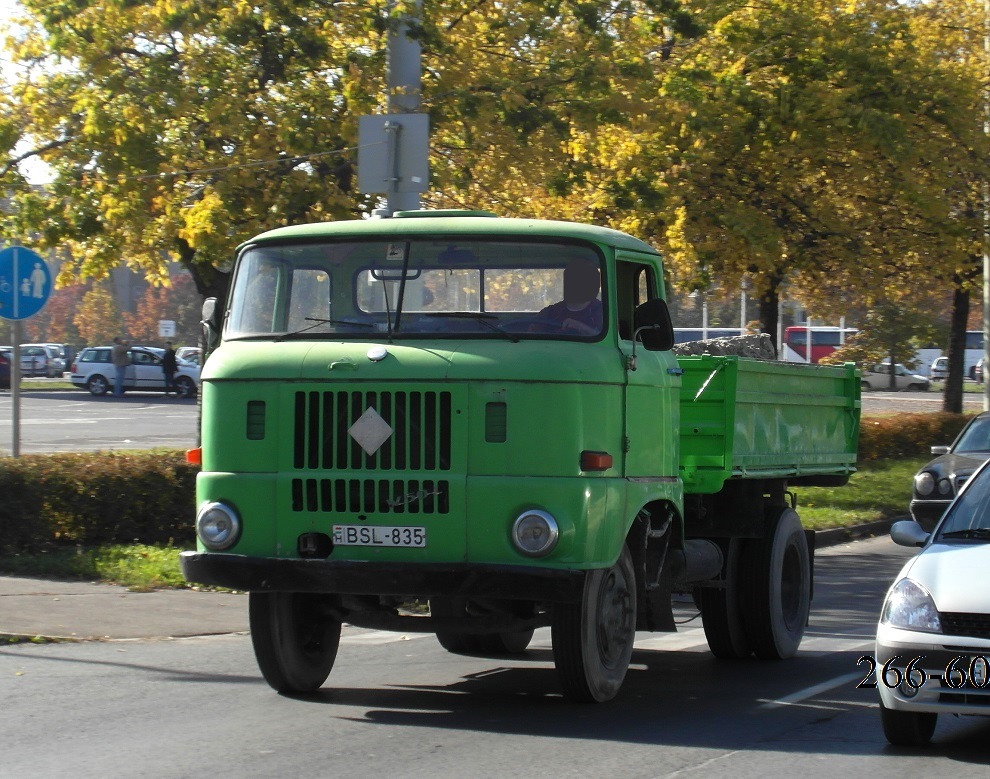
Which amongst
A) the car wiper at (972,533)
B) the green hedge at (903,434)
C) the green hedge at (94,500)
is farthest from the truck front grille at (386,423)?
the green hedge at (903,434)

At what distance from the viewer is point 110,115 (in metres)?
15.2

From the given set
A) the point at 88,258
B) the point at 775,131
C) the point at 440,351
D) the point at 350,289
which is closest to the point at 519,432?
the point at 440,351

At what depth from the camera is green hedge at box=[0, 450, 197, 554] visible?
12.8 meters

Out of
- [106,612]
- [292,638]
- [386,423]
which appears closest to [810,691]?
[292,638]

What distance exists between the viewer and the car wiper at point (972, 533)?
6.82 m

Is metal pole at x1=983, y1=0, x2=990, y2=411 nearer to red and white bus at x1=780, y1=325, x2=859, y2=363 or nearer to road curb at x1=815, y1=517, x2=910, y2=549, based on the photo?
road curb at x1=815, y1=517, x2=910, y2=549

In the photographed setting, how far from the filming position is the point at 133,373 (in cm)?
4822

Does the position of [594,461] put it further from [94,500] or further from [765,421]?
[94,500]

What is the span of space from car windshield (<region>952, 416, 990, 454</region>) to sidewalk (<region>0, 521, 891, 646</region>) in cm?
875

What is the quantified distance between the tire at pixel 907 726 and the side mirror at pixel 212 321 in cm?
396

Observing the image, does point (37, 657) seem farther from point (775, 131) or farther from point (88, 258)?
point (775, 131)

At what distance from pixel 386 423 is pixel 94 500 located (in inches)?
275

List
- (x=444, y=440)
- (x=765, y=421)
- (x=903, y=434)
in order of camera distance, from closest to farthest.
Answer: (x=444, y=440)
(x=765, y=421)
(x=903, y=434)

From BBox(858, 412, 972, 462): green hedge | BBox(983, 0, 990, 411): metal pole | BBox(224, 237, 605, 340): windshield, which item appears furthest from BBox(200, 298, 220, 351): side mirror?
BBox(858, 412, 972, 462): green hedge
